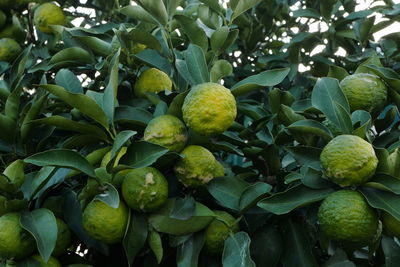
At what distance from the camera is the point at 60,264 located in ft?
3.84

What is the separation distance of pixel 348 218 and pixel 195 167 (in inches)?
12.7

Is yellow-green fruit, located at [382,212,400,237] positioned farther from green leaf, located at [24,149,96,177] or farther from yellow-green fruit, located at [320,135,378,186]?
green leaf, located at [24,149,96,177]

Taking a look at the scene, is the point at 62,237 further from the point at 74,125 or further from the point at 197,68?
the point at 197,68

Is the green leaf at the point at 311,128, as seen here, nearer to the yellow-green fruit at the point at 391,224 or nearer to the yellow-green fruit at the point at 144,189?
the yellow-green fruit at the point at 391,224

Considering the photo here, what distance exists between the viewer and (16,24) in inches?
72.4

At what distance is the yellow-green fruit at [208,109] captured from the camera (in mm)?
1074

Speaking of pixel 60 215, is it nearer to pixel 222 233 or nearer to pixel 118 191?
pixel 118 191

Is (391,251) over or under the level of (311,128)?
under

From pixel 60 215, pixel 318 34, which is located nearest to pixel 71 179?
pixel 60 215

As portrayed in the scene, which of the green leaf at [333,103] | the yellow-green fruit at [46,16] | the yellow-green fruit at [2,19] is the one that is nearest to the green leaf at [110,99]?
the green leaf at [333,103]

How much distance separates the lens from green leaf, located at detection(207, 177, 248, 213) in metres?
1.12

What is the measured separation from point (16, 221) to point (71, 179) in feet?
0.77

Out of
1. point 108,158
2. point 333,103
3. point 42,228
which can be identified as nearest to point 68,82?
point 108,158

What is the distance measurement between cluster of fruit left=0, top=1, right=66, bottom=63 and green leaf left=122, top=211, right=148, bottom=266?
936mm
